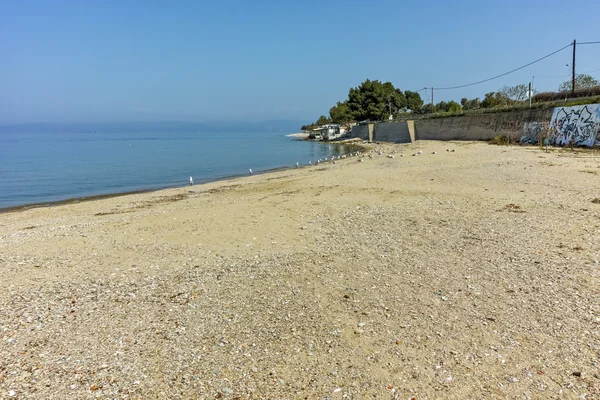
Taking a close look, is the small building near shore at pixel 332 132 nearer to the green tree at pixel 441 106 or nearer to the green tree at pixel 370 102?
the green tree at pixel 370 102

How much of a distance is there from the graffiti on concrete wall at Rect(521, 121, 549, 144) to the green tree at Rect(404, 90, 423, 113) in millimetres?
67741

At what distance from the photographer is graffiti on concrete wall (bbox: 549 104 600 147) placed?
21000mm

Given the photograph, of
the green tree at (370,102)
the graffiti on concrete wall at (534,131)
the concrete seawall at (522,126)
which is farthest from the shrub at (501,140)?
the green tree at (370,102)

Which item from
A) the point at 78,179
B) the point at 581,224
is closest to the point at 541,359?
the point at 581,224

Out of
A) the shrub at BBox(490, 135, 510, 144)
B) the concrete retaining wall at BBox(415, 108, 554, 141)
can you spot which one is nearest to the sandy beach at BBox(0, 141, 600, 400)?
the concrete retaining wall at BBox(415, 108, 554, 141)

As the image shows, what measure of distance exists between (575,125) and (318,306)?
24257 mm

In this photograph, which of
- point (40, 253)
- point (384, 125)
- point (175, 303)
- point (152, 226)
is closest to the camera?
point (175, 303)

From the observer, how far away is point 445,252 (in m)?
7.27

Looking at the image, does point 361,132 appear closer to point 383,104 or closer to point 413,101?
point 383,104

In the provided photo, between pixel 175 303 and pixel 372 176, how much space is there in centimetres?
1398

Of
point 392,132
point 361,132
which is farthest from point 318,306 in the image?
point 361,132

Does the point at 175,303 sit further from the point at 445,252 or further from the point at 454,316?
the point at 445,252

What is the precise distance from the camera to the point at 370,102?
7844 centimetres

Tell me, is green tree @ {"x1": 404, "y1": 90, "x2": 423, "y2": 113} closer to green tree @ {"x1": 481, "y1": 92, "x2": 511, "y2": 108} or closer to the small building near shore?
the small building near shore
